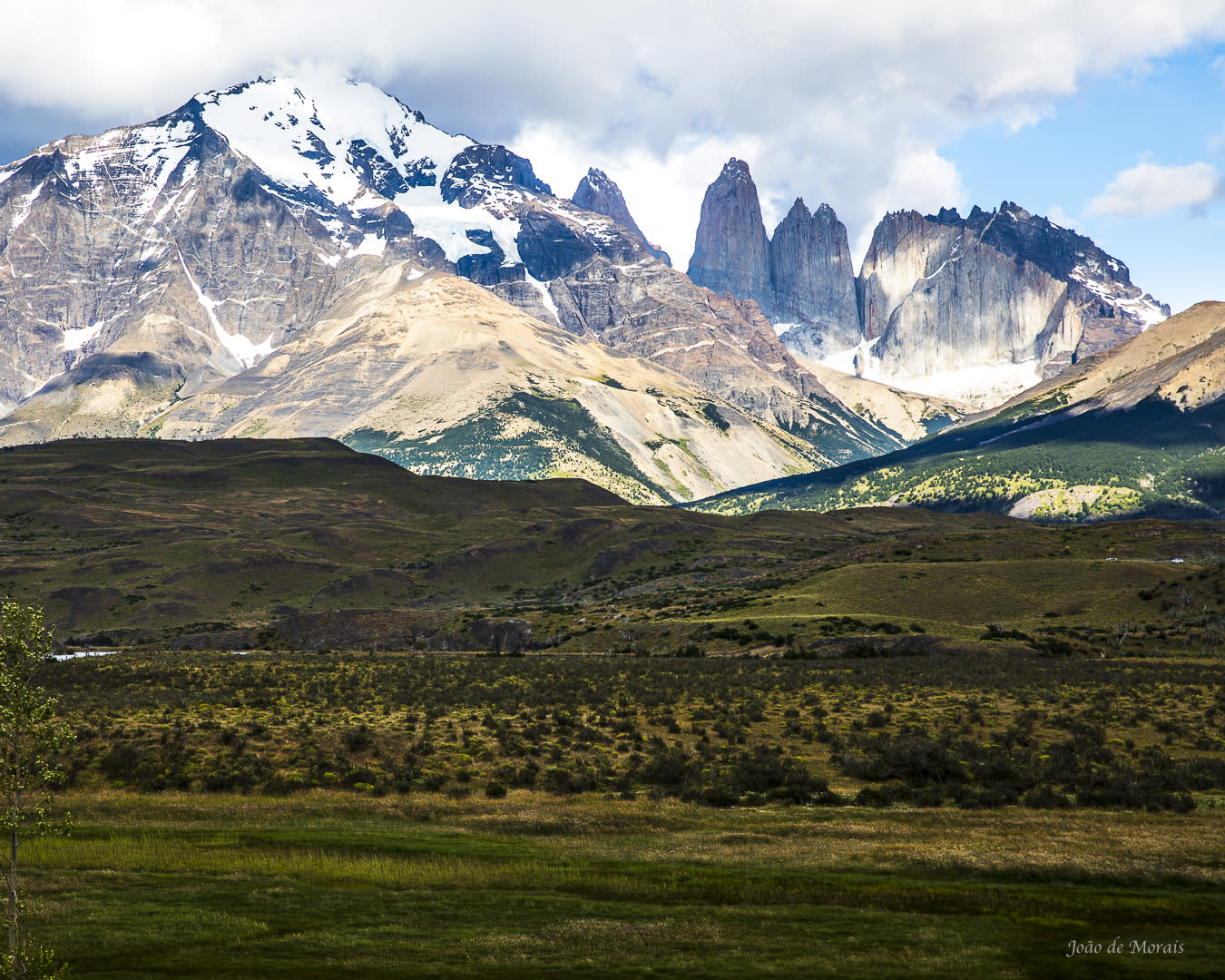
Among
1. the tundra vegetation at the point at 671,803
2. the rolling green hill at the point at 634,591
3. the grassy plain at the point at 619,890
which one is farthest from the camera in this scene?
the rolling green hill at the point at 634,591

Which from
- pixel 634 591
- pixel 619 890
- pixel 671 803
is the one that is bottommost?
pixel 671 803

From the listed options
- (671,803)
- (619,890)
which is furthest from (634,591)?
(619,890)

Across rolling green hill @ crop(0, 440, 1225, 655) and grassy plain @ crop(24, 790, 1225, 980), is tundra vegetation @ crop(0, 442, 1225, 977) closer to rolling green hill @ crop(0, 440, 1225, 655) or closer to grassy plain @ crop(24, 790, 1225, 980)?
grassy plain @ crop(24, 790, 1225, 980)

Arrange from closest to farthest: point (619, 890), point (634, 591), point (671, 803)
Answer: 1. point (619, 890)
2. point (671, 803)
3. point (634, 591)

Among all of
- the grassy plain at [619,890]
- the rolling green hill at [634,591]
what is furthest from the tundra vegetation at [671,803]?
the rolling green hill at [634,591]

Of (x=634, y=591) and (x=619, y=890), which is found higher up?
(x=634, y=591)

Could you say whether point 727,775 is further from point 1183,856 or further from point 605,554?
point 605,554

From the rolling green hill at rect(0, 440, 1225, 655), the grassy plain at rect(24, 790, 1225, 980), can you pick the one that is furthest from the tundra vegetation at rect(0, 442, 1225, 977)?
the rolling green hill at rect(0, 440, 1225, 655)

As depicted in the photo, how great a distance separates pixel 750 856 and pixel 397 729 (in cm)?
2667

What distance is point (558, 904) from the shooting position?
1056 inches

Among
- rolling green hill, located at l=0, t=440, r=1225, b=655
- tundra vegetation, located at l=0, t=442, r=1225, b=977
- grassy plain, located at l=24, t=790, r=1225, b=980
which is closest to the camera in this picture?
grassy plain, located at l=24, t=790, r=1225, b=980

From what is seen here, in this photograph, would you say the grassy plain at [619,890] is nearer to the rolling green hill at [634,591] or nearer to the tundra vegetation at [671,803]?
the tundra vegetation at [671,803]

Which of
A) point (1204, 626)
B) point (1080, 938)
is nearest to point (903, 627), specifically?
point (1204, 626)

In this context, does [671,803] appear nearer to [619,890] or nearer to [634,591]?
[619,890]
